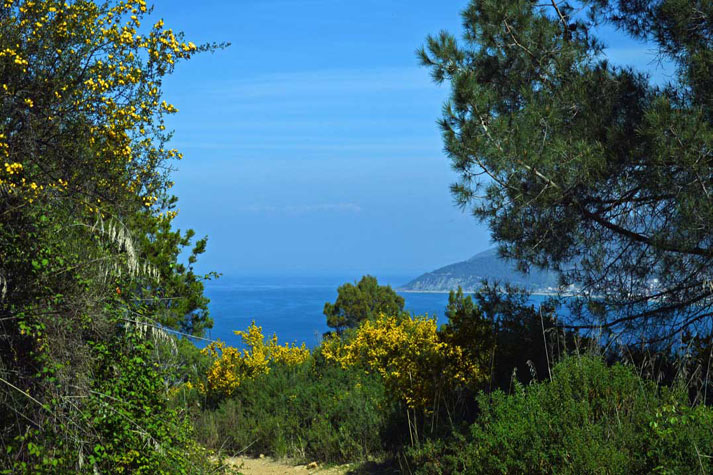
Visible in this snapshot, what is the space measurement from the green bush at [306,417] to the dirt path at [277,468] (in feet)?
0.50

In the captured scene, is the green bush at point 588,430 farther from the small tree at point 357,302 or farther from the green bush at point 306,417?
the small tree at point 357,302

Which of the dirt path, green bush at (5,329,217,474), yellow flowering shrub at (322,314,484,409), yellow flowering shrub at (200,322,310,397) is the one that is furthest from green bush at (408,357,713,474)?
yellow flowering shrub at (200,322,310,397)

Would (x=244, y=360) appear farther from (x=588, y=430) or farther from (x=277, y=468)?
(x=588, y=430)

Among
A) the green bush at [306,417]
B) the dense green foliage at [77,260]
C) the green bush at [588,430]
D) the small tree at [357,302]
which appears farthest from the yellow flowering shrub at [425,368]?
the small tree at [357,302]

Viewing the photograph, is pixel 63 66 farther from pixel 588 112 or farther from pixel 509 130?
pixel 588 112

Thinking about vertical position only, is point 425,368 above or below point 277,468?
above

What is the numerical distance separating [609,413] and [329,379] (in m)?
4.96

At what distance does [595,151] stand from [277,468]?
16.8ft

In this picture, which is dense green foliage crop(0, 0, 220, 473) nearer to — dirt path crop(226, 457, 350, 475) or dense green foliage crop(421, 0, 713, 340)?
dirt path crop(226, 457, 350, 475)

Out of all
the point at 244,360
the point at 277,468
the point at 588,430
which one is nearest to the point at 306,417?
the point at 277,468

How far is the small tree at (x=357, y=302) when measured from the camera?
3269 cm

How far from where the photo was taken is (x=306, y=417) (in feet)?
29.6

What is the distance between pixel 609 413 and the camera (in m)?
5.36

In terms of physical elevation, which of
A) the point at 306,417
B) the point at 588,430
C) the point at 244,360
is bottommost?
the point at 306,417
